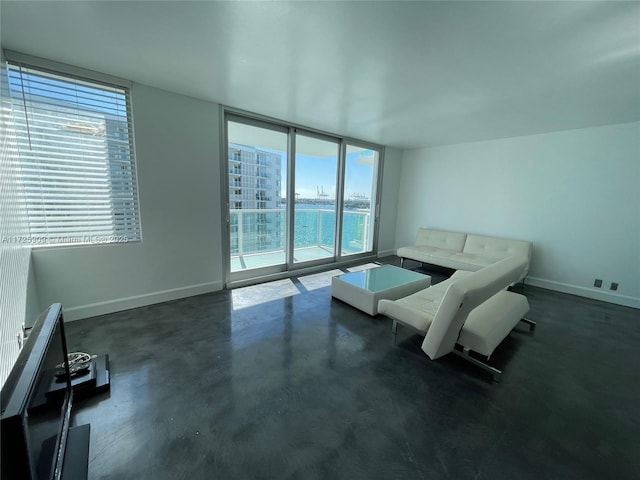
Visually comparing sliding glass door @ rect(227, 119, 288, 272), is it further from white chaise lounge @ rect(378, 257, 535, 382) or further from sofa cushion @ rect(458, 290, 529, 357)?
sofa cushion @ rect(458, 290, 529, 357)

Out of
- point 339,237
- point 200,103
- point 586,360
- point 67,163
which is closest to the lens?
point 586,360

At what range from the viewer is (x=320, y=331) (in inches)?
99.1

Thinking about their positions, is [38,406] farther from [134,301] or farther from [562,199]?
[562,199]

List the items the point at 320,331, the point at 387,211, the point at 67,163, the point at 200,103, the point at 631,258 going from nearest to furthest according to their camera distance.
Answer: the point at 67,163 < the point at 320,331 < the point at 200,103 < the point at 631,258 < the point at 387,211

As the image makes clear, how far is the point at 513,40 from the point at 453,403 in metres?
2.49

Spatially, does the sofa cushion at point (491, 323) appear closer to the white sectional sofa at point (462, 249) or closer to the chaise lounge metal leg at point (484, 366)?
the chaise lounge metal leg at point (484, 366)

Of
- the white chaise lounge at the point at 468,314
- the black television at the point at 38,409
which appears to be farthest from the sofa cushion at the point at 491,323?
the black television at the point at 38,409

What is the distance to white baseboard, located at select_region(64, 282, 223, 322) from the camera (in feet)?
8.34

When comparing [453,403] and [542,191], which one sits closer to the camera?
[453,403]

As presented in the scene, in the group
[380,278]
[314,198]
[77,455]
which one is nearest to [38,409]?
[77,455]

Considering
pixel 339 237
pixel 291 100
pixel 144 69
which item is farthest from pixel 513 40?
pixel 339 237

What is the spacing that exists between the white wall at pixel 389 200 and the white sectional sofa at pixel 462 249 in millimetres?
765

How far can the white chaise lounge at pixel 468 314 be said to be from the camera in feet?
5.75

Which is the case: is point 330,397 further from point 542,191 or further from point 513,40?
point 542,191
